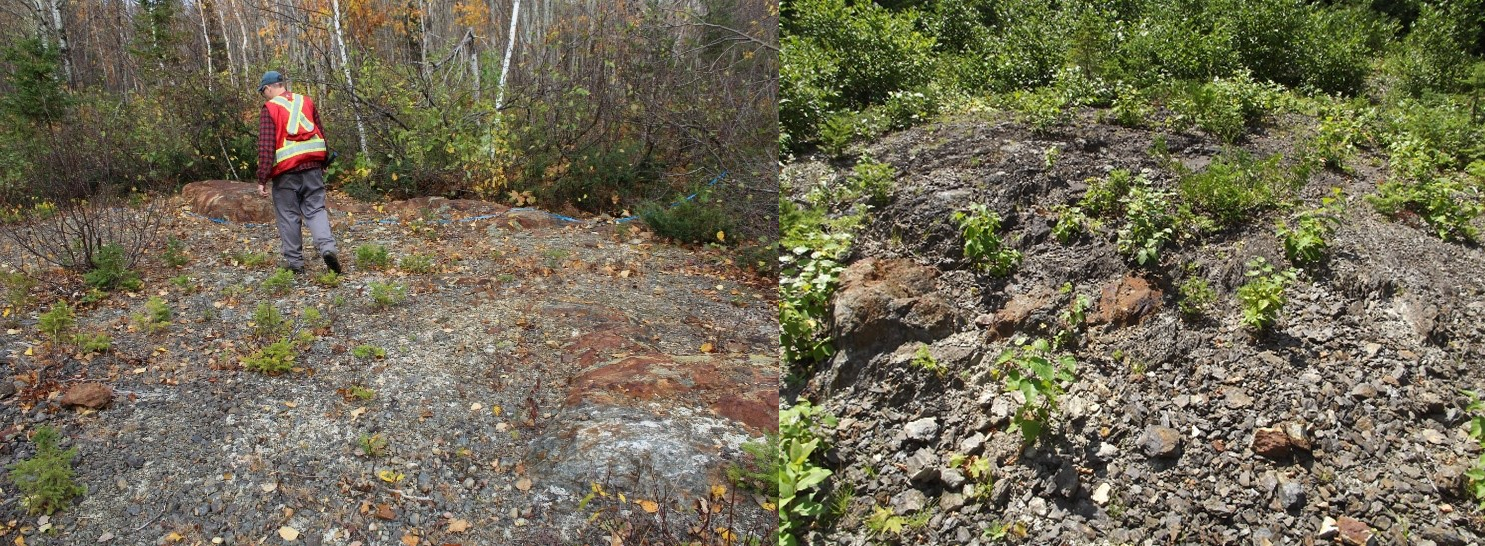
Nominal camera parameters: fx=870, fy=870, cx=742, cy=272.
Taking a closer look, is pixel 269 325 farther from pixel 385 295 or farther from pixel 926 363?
pixel 926 363

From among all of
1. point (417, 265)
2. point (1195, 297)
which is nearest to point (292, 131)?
point (417, 265)

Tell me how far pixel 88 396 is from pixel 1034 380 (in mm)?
3909

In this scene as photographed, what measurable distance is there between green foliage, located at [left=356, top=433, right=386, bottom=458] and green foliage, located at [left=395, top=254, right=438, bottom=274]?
2.61 meters

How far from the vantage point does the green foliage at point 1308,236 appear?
11.7 ft

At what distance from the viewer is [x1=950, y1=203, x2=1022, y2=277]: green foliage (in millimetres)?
3338

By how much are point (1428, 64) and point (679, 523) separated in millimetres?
6902

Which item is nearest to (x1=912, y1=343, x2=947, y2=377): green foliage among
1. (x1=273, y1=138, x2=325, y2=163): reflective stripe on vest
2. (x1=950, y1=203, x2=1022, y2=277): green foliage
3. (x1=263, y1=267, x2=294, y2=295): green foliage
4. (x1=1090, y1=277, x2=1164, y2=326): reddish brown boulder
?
(x1=950, y1=203, x2=1022, y2=277): green foliage

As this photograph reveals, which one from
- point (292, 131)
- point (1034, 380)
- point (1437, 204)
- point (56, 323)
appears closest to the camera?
point (1034, 380)

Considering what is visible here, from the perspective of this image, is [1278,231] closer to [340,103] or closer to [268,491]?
[268,491]

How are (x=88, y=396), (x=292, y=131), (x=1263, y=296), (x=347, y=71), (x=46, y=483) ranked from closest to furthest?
(x=46, y=483), (x=1263, y=296), (x=88, y=396), (x=292, y=131), (x=347, y=71)

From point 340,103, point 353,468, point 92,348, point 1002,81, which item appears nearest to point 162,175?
point 340,103

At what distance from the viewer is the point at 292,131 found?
5762mm

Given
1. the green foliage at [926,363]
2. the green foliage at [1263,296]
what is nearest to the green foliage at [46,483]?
the green foliage at [926,363]

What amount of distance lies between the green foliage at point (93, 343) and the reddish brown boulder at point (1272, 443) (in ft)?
16.7
